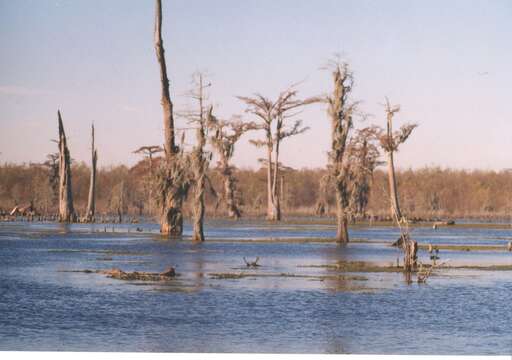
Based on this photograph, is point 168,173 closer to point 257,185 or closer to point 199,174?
point 199,174

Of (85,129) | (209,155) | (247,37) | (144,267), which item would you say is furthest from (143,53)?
(247,37)

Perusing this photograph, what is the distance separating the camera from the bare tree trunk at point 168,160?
50125 millimetres

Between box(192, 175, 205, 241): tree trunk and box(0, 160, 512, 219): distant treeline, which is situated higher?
box(0, 160, 512, 219): distant treeline

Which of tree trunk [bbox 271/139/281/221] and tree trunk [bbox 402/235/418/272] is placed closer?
tree trunk [bbox 402/235/418/272]

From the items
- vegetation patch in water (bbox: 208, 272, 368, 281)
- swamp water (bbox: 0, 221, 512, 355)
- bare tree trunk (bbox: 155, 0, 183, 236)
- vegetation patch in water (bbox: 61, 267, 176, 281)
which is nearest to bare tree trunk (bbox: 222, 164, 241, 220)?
bare tree trunk (bbox: 155, 0, 183, 236)

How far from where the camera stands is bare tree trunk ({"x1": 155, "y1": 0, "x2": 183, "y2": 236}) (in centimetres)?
5012

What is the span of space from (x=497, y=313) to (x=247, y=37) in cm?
955

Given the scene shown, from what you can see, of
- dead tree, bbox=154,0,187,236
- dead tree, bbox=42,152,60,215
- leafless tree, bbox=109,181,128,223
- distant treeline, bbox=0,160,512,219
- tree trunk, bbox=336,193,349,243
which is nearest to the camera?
tree trunk, bbox=336,193,349,243

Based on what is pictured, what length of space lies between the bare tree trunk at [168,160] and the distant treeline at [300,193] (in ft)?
93.6

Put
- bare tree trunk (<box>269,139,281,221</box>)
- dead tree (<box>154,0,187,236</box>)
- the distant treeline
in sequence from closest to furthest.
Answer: dead tree (<box>154,0,187,236</box>) → bare tree trunk (<box>269,139,281,221</box>) → the distant treeline

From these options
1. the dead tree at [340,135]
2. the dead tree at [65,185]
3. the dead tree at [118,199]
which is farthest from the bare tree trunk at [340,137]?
the dead tree at [118,199]

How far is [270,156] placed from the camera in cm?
7956

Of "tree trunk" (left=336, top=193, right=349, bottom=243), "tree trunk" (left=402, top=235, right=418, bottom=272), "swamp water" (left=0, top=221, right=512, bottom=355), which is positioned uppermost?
"tree trunk" (left=336, top=193, right=349, bottom=243)

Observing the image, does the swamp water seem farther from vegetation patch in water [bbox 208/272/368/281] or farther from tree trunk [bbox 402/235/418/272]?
tree trunk [bbox 402/235/418/272]
